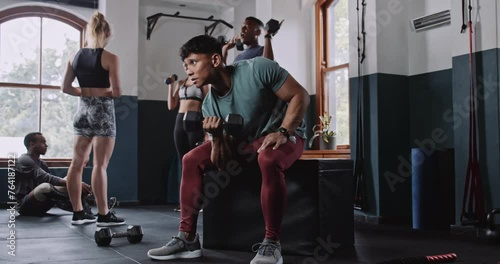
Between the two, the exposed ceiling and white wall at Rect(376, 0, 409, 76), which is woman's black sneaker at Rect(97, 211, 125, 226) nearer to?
white wall at Rect(376, 0, 409, 76)

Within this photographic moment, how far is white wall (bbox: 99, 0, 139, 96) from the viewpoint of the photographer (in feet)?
18.3

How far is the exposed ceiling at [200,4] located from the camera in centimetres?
620

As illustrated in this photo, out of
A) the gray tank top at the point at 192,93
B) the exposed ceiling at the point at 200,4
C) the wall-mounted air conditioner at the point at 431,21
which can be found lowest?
the gray tank top at the point at 192,93

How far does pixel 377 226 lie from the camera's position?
388 cm

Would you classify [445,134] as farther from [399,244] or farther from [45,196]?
[45,196]

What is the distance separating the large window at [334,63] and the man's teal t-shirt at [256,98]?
279 cm

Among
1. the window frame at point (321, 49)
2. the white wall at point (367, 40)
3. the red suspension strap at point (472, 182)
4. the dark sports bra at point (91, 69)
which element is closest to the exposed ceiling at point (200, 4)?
the window frame at point (321, 49)

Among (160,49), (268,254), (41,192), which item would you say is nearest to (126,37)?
(160,49)

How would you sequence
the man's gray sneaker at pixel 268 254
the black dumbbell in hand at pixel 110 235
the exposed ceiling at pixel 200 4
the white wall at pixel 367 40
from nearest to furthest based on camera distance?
1. the man's gray sneaker at pixel 268 254
2. the black dumbbell in hand at pixel 110 235
3. the white wall at pixel 367 40
4. the exposed ceiling at pixel 200 4

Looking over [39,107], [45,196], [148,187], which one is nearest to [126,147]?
[148,187]

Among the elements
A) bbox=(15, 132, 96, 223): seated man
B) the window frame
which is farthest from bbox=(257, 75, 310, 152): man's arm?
the window frame

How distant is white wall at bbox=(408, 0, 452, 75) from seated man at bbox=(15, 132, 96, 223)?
2.79 m

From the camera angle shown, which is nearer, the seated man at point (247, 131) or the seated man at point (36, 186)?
the seated man at point (247, 131)

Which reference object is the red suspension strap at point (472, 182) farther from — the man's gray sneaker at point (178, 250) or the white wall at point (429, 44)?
the man's gray sneaker at point (178, 250)
